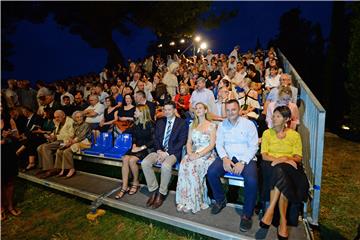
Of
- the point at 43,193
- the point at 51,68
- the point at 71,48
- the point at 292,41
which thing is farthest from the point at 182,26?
the point at 71,48

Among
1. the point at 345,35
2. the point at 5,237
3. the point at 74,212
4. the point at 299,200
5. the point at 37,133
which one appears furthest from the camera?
the point at 345,35

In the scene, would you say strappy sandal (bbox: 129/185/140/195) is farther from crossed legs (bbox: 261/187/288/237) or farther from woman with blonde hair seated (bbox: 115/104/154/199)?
crossed legs (bbox: 261/187/288/237)

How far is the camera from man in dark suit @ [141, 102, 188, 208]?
412 centimetres

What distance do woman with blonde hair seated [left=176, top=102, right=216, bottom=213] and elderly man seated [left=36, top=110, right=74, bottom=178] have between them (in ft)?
9.82

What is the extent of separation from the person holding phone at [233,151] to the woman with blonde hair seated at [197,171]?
0.46 feet

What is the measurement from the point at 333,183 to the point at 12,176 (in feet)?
18.0

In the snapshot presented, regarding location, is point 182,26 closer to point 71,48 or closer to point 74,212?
point 74,212

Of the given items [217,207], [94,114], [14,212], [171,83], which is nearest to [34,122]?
[94,114]

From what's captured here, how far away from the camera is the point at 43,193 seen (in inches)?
210

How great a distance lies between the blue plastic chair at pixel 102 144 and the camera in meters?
5.51

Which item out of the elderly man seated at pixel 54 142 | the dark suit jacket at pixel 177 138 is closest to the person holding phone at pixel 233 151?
the dark suit jacket at pixel 177 138

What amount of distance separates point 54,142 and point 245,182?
422 centimetres

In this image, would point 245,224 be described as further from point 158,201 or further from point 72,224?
point 72,224

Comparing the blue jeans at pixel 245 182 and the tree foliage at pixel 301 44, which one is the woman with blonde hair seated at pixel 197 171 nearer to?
the blue jeans at pixel 245 182
